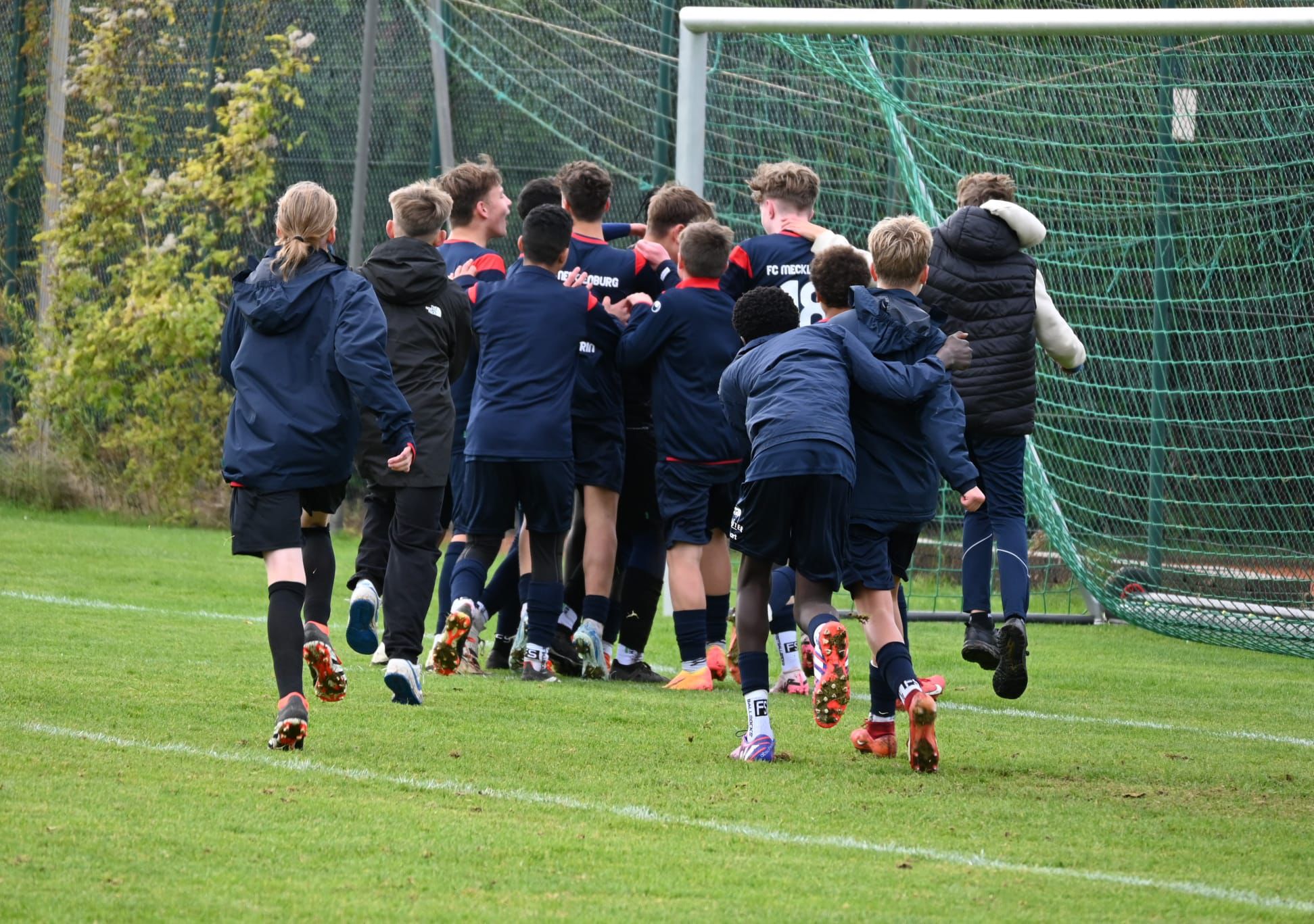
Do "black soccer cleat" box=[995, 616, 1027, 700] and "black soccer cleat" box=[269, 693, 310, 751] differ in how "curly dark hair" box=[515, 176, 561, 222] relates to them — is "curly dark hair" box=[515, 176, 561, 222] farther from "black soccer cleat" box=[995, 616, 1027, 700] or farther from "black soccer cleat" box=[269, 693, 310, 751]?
"black soccer cleat" box=[269, 693, 310, 751]

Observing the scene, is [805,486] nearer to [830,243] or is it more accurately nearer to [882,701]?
[882,701]

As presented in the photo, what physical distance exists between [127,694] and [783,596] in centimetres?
250

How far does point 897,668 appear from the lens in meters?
5.63

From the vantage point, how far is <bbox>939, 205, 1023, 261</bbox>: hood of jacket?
7180 mm

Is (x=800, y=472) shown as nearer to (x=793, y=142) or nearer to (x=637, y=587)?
(x=637, y=587)

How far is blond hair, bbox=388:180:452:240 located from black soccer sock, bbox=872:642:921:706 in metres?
2.46

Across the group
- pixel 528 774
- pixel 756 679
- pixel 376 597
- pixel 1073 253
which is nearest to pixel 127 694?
pixel 376 597

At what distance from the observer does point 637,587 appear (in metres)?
7.82

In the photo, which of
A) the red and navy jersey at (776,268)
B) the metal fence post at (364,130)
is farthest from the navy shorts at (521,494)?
the metal fence post at (364,130)

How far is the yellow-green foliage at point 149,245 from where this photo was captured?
15023mm

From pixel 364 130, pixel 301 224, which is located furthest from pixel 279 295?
pixel 364 130

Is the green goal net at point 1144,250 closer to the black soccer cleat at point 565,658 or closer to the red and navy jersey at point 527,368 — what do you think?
the black soccer cleat at point 565,658

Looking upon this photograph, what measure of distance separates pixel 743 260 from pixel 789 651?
1644 millimetres

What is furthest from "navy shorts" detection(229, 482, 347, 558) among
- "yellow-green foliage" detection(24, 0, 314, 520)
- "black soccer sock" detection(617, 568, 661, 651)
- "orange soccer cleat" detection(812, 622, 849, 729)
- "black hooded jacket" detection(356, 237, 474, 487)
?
"yellow-green foliage" detection(24, 0, 314, 520)
